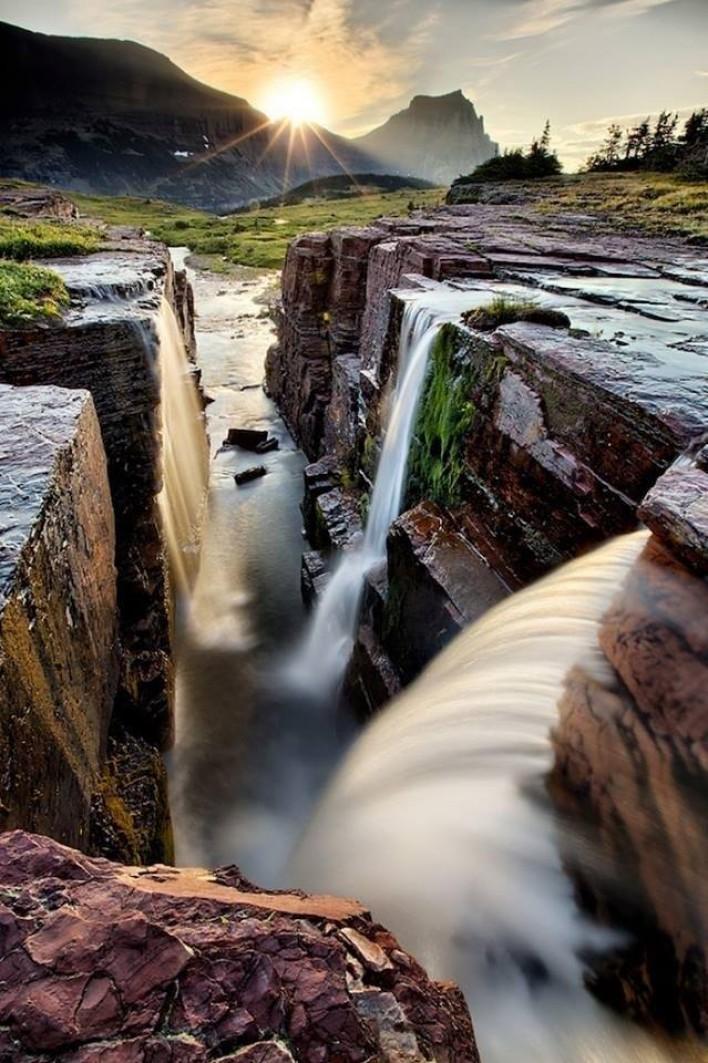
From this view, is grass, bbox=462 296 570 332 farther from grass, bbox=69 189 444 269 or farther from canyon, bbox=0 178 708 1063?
grass, bbox=69 189 444 269

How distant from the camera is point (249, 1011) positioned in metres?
1.41

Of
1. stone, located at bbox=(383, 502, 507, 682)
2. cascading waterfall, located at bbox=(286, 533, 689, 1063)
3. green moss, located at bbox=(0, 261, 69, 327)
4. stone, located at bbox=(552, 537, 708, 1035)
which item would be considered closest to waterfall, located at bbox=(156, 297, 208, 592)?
green moss, located at bbox=(0, 261, 69, 327)

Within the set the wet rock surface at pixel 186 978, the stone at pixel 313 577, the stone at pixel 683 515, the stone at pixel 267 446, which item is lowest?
the stone at pixel 267 446

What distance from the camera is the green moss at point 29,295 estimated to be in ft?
16.6

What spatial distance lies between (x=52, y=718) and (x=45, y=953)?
1.66 m

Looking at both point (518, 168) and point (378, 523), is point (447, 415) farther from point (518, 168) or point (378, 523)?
point (518, 168)

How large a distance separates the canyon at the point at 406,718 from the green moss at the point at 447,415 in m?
0.05

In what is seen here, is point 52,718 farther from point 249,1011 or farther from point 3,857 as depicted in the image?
point 249,1011

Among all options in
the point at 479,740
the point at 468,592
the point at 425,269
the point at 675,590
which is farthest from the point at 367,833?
the point at 425,269

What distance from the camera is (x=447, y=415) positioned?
248 inches

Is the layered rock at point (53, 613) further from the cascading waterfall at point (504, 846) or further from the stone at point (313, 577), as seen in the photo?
the stone at point (313, 577)

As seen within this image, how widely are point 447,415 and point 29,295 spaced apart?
4.18m

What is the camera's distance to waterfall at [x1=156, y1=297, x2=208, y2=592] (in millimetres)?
8406

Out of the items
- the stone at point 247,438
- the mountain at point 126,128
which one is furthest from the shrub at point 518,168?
the mountain at point 126,128
